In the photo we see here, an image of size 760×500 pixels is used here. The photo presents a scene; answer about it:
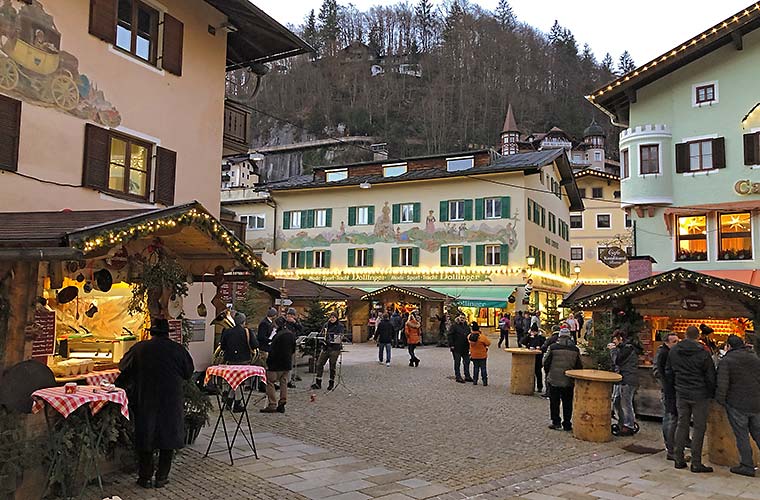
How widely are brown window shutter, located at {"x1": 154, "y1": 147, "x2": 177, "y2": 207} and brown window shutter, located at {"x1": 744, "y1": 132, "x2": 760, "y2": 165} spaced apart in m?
16.3

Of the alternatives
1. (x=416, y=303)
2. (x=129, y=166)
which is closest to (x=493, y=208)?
(x=416, y=303)

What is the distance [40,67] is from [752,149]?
61.3 feet

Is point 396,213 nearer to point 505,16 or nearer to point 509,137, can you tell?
point 509,137

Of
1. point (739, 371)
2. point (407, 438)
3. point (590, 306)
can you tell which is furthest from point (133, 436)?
point (590, 306)

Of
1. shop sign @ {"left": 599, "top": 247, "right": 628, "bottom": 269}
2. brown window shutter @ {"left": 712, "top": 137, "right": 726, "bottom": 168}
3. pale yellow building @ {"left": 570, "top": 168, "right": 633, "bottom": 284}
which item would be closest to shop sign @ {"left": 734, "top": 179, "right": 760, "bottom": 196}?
brown window shutter @ {"left": 712, "top": 137, "right": 726, "bottom": 168}

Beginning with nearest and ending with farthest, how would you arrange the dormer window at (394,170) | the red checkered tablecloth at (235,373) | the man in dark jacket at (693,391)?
the red checkered tablecloth at (235,373), the man in dark jacket at (693,391), the dormer window at (394,170)

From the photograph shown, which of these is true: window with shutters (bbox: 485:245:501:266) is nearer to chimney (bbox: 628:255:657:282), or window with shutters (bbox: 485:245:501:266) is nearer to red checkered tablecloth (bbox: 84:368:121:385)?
chimney (bbox: 628:255:657:282)

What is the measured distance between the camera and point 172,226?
283 inches

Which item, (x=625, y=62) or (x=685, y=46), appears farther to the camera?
(x=625, y=62)

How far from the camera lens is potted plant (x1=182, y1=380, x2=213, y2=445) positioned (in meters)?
8.03

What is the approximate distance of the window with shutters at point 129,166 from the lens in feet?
38.1

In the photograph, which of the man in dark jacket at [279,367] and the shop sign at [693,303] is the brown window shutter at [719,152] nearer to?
the shop sign at [693,303]

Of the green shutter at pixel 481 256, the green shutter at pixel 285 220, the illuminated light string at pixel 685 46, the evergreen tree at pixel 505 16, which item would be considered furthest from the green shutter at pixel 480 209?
the evergreen tree at pixel 505 16

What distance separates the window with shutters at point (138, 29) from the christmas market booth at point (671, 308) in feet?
33.4
